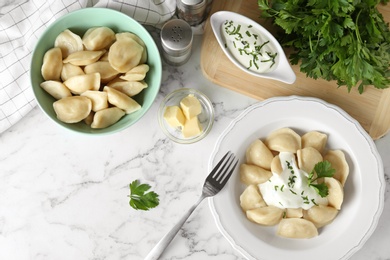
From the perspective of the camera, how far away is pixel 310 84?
1.47 m

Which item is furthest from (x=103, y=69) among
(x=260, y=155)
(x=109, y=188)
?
(x=260, y=155)

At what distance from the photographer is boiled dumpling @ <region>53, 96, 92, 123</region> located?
53.0 inches

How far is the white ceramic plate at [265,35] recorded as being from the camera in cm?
135

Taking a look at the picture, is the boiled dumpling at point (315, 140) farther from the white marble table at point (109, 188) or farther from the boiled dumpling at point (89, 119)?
the boiled dumpling at point (89, 119)

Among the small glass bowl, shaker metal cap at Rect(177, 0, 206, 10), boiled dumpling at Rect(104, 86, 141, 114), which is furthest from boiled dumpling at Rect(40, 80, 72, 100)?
shaker metal cap at Rect(177, 0, 206, 10)

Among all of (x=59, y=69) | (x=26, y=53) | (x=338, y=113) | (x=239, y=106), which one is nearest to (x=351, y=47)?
(x=338, y=113)

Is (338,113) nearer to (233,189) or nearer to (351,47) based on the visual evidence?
(351,47)

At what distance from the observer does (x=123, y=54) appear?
53.7 inches

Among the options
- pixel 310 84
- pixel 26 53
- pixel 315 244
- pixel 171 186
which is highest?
pixel 26 53

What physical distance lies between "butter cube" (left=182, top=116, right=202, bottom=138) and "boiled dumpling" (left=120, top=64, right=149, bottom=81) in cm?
17

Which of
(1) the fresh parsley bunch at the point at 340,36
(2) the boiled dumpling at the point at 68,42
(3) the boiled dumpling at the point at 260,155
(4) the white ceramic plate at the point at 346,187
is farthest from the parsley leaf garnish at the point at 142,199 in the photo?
(1) the fresh parsley bunch at the point at 340,36

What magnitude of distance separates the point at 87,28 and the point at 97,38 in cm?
7

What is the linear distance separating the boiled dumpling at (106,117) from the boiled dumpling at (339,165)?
1.75 ft

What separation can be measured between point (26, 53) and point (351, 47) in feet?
2.63
